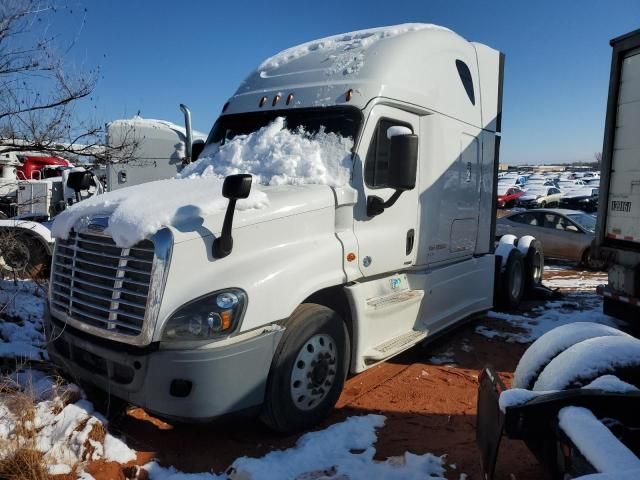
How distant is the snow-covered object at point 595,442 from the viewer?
1.82 meters

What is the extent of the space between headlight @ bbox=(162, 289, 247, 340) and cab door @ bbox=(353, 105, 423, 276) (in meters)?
1.47

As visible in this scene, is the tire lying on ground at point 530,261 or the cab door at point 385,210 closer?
the cab door at point 385,210

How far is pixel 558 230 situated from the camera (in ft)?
42.9

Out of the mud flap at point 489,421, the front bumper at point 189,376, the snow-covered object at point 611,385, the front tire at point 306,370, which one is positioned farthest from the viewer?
the front tire at point 306,370

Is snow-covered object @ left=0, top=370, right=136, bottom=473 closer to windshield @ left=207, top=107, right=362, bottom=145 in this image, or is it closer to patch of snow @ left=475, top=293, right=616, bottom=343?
windshield @ left=207, top=107, right=362, bottom=145

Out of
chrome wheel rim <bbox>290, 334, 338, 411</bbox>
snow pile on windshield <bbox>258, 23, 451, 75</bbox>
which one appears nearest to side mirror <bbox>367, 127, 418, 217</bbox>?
snow pile on windshield <bbox>258, 23, 451, 75</bbox>

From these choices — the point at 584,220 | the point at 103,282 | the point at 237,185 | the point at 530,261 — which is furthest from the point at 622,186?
the point at 584,220

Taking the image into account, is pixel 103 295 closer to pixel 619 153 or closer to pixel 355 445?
pixel 355 445

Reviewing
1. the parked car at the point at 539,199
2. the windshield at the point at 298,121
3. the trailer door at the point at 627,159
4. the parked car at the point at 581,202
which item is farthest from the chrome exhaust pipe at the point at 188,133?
the parked car at the point at 539,199

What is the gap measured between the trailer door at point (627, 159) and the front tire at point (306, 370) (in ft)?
14.2

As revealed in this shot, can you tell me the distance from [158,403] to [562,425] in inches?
93.9

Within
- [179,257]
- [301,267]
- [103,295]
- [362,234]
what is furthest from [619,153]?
[103,295]

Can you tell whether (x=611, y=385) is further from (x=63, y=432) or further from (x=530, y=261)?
(x=530, y=261)

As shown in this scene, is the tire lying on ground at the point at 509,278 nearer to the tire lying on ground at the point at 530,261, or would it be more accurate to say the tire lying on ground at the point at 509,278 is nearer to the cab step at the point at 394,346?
the tire lying on ground at the point at 530,261
